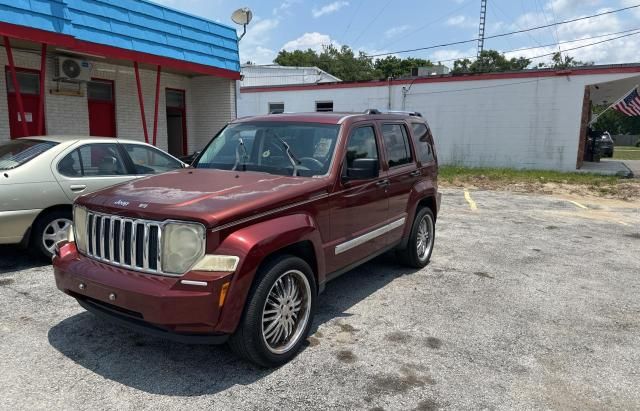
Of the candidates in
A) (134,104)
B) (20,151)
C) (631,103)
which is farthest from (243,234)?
(631,103)

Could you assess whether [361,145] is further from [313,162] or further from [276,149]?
[276,149]

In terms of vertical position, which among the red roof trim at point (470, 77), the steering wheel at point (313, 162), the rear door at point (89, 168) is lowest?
the rear door at point (89, 168)

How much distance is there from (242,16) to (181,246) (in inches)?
436

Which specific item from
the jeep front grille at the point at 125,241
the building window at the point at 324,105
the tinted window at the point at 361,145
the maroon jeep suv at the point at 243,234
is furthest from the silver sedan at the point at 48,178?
the building window at the point at 324,105

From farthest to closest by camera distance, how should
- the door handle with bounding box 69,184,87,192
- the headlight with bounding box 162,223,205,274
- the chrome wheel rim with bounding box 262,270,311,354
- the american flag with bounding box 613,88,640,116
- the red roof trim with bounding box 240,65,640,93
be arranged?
the american flag with bounding box 613,88,640,116
the red roof trim with bounding box 240,65,640,93
the door handle with bounding box 69,184,87,192
the chrome wheel rim with bounding box 262,270,311,354
the headlight with bounding box 162,223,205,274

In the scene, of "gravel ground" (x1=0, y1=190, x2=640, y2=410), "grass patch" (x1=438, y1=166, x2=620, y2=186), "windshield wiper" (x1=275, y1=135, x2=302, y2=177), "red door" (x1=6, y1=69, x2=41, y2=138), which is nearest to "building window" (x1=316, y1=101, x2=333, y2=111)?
"grass patch" (x1=438, y1=166, x2=620, y2=186)

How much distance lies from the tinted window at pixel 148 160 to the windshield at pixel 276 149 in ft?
6.51

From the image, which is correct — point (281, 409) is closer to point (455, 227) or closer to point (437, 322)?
point (437, 322)

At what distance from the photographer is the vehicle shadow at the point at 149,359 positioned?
3.39 meters

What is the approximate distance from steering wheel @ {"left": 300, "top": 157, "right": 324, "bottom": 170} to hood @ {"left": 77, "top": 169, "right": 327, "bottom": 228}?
23 centimetres

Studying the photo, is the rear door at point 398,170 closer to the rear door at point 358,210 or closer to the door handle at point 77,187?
the rear door at point 358,210

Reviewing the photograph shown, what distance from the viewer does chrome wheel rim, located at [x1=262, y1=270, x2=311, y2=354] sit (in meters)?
3.62

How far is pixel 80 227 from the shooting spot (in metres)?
3.87

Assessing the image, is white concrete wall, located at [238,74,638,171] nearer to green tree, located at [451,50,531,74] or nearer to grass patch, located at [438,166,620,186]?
grass patch, located at [438,166,620,186]
